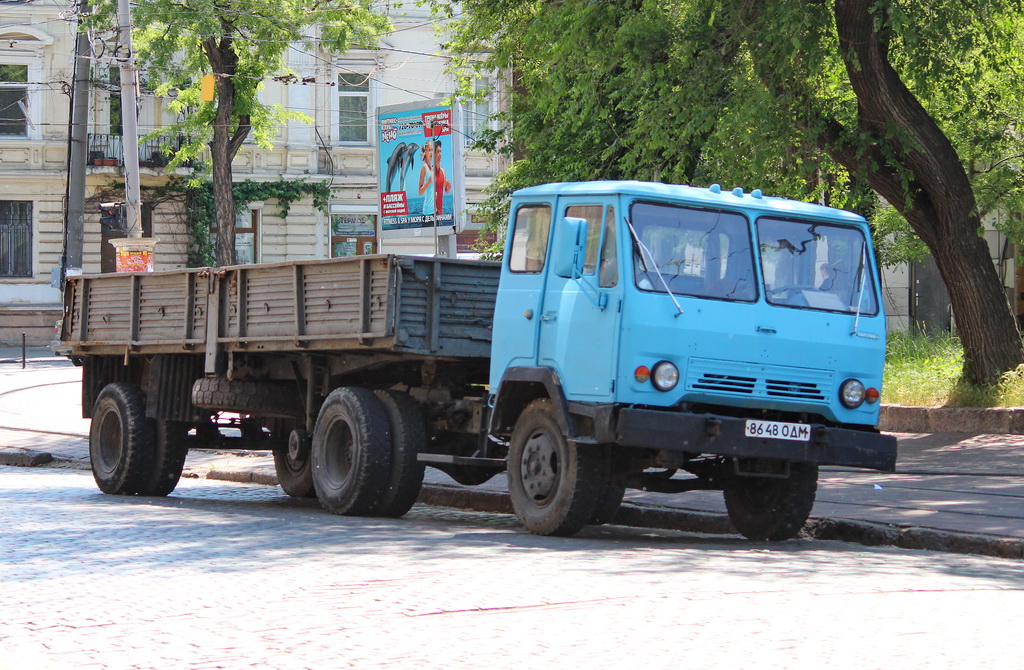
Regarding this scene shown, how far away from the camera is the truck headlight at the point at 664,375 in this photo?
965 cm

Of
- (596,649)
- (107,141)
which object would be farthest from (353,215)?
(596,649)

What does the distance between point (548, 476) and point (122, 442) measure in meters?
5.91

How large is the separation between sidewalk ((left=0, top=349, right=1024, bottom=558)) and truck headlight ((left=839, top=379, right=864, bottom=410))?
1.01 metres

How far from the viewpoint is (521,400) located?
421 inches

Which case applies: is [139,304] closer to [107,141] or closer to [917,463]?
[917,463]

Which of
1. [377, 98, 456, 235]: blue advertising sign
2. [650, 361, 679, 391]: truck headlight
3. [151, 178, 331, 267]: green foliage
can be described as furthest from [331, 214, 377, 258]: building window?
[650, 361, 679, 391]: truck headlight

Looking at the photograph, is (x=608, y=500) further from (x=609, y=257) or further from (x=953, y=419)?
(x=953, y=419)

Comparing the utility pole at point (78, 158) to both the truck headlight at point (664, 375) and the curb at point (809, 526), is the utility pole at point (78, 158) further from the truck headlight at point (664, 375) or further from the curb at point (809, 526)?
the truck headlight at point (664, 375)

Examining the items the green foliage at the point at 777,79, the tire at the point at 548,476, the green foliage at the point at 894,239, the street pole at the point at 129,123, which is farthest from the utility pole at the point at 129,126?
the tire at the point at 548,476

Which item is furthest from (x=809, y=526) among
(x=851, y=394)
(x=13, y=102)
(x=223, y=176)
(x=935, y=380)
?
(x=13, y=102)

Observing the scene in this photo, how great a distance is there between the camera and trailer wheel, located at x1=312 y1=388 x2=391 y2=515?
11.6 m

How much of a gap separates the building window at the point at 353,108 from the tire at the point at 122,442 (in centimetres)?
3131

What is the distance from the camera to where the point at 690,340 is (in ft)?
31.9

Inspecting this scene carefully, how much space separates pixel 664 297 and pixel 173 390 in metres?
6.21
